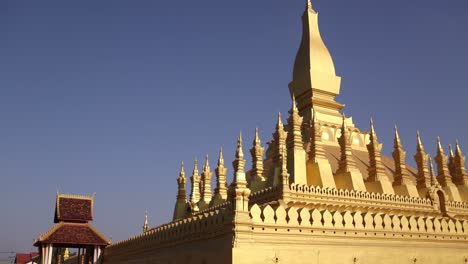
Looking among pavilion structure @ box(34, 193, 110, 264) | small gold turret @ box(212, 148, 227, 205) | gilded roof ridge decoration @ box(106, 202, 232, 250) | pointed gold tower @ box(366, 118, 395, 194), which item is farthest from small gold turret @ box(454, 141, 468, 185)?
pavilion structure @ box(34, 193, 110, 264)

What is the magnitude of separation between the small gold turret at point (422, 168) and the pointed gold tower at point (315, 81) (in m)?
6.28

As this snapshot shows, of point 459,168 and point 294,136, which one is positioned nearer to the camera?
point 294,136

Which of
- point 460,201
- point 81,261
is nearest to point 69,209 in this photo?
point 81,261

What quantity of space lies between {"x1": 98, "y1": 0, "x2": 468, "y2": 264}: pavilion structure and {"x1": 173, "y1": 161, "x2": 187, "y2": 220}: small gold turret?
0.08m

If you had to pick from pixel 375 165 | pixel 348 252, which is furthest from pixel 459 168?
pixel 348 252

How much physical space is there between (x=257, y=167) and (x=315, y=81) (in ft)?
37.2

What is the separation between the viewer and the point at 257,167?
2852 centimetres

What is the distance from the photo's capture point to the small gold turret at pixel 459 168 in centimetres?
3250

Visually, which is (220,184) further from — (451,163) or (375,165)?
(451,163)

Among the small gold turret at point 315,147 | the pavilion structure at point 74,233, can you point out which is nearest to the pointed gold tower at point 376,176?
the small gold turret at point 315,147

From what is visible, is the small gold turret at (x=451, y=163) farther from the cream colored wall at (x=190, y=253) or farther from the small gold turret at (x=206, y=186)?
Result: the cream colored wall at (x=190, y=253)

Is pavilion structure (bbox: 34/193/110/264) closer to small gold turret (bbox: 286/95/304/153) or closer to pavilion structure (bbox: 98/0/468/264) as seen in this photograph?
pavilion structure (bbox: 98/0/468/264)

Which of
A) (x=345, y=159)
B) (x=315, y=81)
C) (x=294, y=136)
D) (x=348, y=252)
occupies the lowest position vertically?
(x=348, y=252)

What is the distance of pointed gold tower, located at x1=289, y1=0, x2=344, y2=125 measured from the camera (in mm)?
35841
